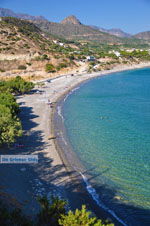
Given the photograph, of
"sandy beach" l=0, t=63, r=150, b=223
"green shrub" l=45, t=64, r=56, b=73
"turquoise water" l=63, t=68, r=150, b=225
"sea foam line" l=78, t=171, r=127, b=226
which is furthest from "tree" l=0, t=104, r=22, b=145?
"green shrub" l=45, t=64, r=56, b=73

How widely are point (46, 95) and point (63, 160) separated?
3236cm

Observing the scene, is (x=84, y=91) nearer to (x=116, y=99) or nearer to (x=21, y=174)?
(x=116, y=99)

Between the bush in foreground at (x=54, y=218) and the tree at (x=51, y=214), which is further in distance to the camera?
the tree at (x=51, y=214)

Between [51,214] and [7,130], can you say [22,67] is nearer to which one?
[7,130]

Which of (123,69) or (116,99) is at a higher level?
(123,69)

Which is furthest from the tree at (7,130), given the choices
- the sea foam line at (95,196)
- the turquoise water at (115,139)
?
the sea foam line at (95,196)

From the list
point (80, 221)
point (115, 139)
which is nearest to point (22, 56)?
point (115, 139)

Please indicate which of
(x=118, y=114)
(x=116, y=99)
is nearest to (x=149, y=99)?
(x=116, y=99)

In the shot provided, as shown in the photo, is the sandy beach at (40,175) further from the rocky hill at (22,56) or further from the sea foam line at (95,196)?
the rocky hill at (22,56)

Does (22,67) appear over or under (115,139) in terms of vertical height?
over

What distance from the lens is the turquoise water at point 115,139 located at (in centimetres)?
1917

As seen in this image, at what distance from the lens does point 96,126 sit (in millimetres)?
33375

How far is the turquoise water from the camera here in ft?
62.9

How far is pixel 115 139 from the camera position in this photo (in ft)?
92.9
